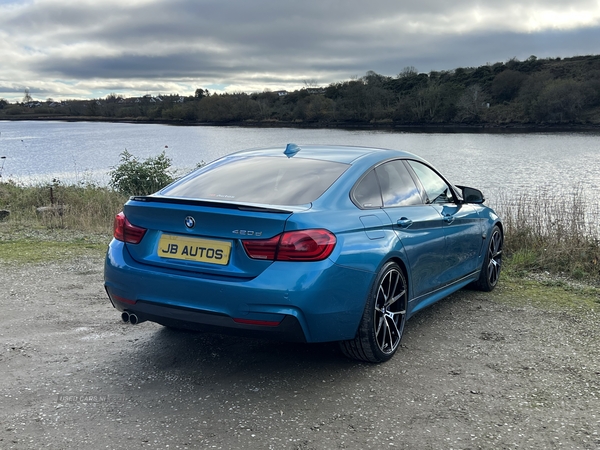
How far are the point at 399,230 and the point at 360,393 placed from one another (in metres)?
1.22

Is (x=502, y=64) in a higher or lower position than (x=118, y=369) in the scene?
higher

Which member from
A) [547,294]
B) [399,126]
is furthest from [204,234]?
[399,126]

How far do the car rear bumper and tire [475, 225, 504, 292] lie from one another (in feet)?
9.43

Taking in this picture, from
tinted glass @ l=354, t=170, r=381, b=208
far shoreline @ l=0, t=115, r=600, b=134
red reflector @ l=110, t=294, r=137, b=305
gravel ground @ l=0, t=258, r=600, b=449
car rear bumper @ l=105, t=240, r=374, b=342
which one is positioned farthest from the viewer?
far shoreline @ l=0, t=115, r=600, b=134

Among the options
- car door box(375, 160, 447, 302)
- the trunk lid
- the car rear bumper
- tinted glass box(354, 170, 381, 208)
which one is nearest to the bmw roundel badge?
the trunk lid

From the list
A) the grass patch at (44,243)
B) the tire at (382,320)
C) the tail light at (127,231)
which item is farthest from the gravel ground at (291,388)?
the grass patch at (44,243)

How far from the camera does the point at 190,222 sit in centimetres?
353

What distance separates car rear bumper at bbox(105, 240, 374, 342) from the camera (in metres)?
3.36

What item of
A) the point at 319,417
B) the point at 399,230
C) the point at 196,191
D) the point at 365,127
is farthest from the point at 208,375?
the point at 365,127

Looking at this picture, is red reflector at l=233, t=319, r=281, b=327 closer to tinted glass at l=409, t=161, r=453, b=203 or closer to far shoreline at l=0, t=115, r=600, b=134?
tinted glass at l=409, t=161, r=453, b=203

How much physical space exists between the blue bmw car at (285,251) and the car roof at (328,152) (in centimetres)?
2

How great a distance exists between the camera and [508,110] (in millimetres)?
76375

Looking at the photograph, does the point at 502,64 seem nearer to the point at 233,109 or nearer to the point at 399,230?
the point at 233,109

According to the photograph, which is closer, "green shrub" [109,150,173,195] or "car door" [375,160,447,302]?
"car door" [375,160,447,302]
